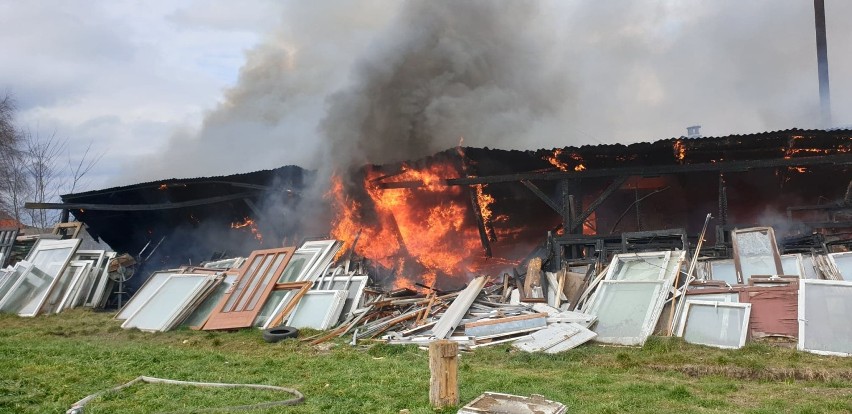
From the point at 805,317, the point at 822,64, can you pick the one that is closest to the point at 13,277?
the point at 805,317

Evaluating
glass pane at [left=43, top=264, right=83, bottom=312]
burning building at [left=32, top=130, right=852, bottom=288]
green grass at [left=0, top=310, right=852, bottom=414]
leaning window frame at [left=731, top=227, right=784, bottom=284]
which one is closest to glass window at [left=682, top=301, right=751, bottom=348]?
green grass at [left=0, top=310, right=852, bottom=414]

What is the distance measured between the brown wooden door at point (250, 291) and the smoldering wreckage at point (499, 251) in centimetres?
4

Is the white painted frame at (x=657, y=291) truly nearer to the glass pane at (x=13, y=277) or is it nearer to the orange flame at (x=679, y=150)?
the orange flame at (x=679, y=150)

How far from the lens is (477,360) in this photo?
25.1 ft

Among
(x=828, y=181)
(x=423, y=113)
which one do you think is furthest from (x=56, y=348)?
(x=828, y=181)

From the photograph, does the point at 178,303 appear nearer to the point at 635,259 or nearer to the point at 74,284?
the point at 74,284

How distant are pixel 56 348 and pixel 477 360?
6.14 metres

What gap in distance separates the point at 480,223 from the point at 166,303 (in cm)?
713

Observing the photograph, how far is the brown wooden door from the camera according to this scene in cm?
1070

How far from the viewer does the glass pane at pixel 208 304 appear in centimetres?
1130

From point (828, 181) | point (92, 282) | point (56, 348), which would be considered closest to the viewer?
point (56, 348)

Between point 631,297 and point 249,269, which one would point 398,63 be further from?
point 631,297

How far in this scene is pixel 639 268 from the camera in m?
9.90

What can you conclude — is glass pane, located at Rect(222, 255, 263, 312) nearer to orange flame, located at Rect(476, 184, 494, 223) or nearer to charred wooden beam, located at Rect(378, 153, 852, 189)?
charred wooden beam, located at Rect(378, 153, 852, 189)
